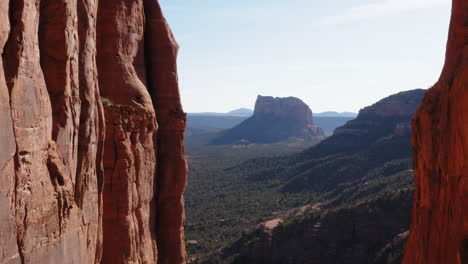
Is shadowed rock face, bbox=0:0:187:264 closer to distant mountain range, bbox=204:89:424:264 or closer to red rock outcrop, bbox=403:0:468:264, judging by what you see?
red rock outcrop, bbox=403:0:468:264

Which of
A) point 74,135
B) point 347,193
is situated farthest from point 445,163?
point 347,193

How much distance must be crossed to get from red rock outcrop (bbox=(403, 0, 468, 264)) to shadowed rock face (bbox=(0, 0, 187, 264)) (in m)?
9.43

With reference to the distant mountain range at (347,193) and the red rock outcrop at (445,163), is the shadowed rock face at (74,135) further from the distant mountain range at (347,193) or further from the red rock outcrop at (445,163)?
the distant mountain range at (347,193)

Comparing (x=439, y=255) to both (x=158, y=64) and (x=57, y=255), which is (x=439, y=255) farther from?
(x=158, y=64)

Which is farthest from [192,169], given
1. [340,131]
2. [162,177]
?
[162,177]

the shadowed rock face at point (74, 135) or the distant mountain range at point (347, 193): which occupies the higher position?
the shadowed rock face at point (74, 135)

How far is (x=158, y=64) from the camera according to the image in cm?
2220

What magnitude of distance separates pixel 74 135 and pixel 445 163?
34.3ft

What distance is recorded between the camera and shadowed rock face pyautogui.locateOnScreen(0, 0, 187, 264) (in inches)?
305

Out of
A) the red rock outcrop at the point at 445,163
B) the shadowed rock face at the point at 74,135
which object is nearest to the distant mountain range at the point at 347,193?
the red rock outcrop at the point at 445,163

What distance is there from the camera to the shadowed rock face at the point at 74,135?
7742 mm

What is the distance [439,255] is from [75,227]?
10690 mm

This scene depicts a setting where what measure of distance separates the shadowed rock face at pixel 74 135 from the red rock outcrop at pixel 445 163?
9.43m

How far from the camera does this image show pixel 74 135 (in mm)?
10453
